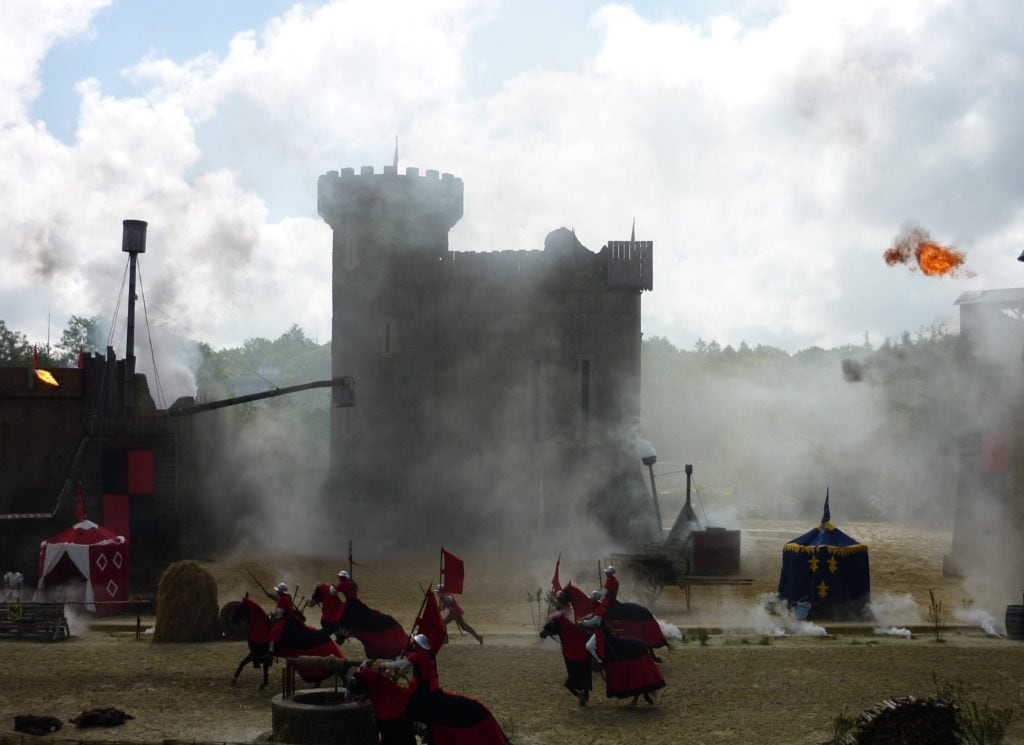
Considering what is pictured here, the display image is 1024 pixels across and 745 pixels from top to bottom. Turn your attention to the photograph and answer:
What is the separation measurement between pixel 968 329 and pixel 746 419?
53.5 metres

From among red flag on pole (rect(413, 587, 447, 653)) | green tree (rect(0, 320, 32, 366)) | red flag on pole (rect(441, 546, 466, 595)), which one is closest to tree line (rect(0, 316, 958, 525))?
green tree (rect(0, 320, 32, 366))

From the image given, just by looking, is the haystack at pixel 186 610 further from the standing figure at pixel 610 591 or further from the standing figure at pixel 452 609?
the standing figure at pixel 610 591

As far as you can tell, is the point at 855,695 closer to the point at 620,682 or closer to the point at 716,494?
the point at 620,682

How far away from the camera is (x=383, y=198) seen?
4459 cm

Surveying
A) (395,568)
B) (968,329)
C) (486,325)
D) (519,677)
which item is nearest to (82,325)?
(486,325)

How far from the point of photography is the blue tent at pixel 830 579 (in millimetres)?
23609

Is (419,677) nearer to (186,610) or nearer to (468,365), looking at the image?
(186,610)

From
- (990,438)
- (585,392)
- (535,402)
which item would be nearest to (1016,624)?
(990,438)

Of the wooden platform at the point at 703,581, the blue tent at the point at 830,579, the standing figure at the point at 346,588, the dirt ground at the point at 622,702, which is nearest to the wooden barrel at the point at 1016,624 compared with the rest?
the dirt ground at the point at 622,702

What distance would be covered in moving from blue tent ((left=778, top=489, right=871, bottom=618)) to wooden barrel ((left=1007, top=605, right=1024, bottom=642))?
3.10m

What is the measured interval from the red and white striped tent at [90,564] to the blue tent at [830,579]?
45.3 feet

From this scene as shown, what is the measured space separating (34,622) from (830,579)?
50.4 feet

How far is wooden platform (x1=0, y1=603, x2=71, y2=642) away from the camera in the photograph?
20766 mm

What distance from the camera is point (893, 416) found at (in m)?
65.4
